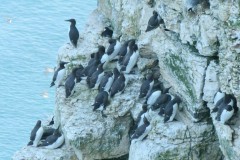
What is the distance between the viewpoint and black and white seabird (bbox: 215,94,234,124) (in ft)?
60.2

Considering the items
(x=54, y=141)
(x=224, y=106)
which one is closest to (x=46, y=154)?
(x=54, y=141)

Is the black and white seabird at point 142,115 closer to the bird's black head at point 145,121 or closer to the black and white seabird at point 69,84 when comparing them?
the bird's black head at point 145,121

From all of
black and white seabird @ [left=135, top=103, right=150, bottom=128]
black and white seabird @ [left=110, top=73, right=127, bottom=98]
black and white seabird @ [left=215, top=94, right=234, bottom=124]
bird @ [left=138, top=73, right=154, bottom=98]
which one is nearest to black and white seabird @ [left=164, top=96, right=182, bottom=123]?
black and white seabird @ [left=135, top=103, right=150, bottom=128]

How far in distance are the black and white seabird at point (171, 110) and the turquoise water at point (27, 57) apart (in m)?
10.3

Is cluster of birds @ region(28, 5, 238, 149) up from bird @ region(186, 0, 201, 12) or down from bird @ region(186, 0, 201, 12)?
down

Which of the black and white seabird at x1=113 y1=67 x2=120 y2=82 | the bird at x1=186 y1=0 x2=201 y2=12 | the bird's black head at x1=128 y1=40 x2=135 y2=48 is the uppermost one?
the bird at x1=186 y1=0 x2=201 y2=12

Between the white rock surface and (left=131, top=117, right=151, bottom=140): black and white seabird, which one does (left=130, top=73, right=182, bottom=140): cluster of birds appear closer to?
(left=131, top=117, right=151, bottom=140): black and white seabird

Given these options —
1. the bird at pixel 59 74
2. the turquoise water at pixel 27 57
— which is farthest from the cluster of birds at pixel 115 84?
the turquoise water at pixel 27 57

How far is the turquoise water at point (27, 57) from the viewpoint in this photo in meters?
30.7

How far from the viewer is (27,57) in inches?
1379

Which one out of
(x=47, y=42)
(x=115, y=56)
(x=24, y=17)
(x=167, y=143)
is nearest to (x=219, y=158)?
(x=167, y=143)

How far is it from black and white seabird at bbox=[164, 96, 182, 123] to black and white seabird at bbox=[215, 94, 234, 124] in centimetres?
130

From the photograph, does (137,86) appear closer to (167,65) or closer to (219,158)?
(167,65)

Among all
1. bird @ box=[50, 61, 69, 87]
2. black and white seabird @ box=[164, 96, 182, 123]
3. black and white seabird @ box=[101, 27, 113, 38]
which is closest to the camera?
black and white seabird @ box=[164, 96, 182, 123]
